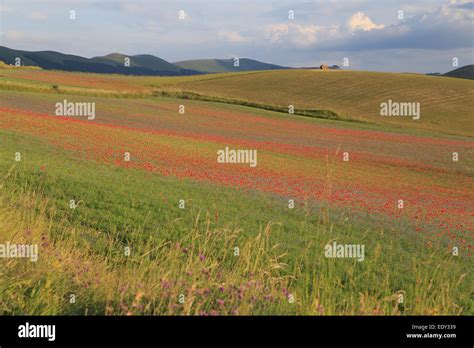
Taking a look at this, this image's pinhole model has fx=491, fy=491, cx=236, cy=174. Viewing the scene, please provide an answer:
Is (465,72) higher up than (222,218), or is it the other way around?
(465,72)

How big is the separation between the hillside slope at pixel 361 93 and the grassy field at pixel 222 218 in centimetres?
1365

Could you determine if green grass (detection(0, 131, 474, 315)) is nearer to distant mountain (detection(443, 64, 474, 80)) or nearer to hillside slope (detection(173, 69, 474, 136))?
hillside slope (detection(173, 69, 474, 136))

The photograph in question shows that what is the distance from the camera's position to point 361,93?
83438 mm

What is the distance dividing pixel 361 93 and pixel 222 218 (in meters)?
73.1

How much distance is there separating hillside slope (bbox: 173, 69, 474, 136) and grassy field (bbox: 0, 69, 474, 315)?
44.8 feet

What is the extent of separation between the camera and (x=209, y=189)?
19.8 metres

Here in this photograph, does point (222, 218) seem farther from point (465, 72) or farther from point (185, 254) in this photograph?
point (465, 72)

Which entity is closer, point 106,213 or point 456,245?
point 106,213

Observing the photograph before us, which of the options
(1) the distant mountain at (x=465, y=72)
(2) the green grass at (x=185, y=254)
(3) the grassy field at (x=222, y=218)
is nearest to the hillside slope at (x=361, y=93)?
(3) the grassy field at (x=222, y=218)

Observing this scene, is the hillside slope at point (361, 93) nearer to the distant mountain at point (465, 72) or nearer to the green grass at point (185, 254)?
the green grass at point (185, 254)

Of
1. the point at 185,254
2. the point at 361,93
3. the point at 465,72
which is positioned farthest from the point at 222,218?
the point at 465,72

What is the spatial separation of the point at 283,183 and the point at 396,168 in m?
14.6
